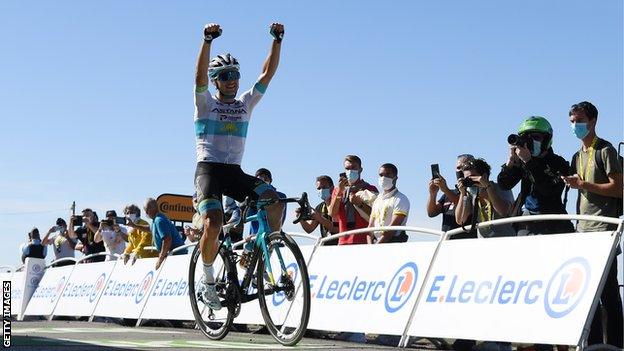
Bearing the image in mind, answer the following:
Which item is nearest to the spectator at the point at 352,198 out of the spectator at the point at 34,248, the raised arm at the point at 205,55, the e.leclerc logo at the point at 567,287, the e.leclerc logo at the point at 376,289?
the e.leclerc logo at the point at 376,289

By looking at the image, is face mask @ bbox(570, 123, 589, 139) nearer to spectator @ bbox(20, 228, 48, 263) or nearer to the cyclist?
the cyclist

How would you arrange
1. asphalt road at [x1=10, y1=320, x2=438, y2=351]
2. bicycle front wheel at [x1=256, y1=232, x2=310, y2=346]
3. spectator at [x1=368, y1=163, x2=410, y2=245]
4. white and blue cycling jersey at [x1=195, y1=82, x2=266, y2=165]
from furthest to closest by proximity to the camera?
spectator at [x1=368, y1=163, x2=410, y2=245] < white and blue cycling jersey at [x1=195, y1=82, x2=266, y2=165] < asphalt road at [x1=10, y1=320, x2=438, y2=351] < bicycle front wheel at [x1=256, y1=232, x2=310, y2=346]

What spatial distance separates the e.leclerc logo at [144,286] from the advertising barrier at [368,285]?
4.94 m

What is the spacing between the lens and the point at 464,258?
1055cm

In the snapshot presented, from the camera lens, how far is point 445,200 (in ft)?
42.7

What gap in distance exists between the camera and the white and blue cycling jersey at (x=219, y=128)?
9.80 metres

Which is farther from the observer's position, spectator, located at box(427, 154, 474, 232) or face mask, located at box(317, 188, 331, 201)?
face mask, located at box(317, 188, 331, 201)

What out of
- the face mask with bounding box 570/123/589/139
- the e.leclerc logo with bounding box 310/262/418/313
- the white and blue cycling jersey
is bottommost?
the e.leclerc logo with bounding box 310/262/418/313

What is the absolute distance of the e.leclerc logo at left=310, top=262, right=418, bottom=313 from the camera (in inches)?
436

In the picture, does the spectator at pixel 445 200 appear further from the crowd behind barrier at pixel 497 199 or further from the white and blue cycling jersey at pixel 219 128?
the white and blue cycling jersey at pixel 219 128

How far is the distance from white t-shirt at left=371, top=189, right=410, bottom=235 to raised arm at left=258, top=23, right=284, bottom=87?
361 centimetres

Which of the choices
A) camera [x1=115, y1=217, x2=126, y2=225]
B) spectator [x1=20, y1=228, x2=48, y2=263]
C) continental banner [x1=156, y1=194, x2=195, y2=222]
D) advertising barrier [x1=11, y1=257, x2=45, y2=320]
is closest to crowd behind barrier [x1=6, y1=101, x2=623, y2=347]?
camera [x1=115, y1=217, x2=126, y2=225]

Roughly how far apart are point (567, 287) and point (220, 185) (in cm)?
325

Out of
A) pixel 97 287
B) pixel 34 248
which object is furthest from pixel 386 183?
pixel 34 248
